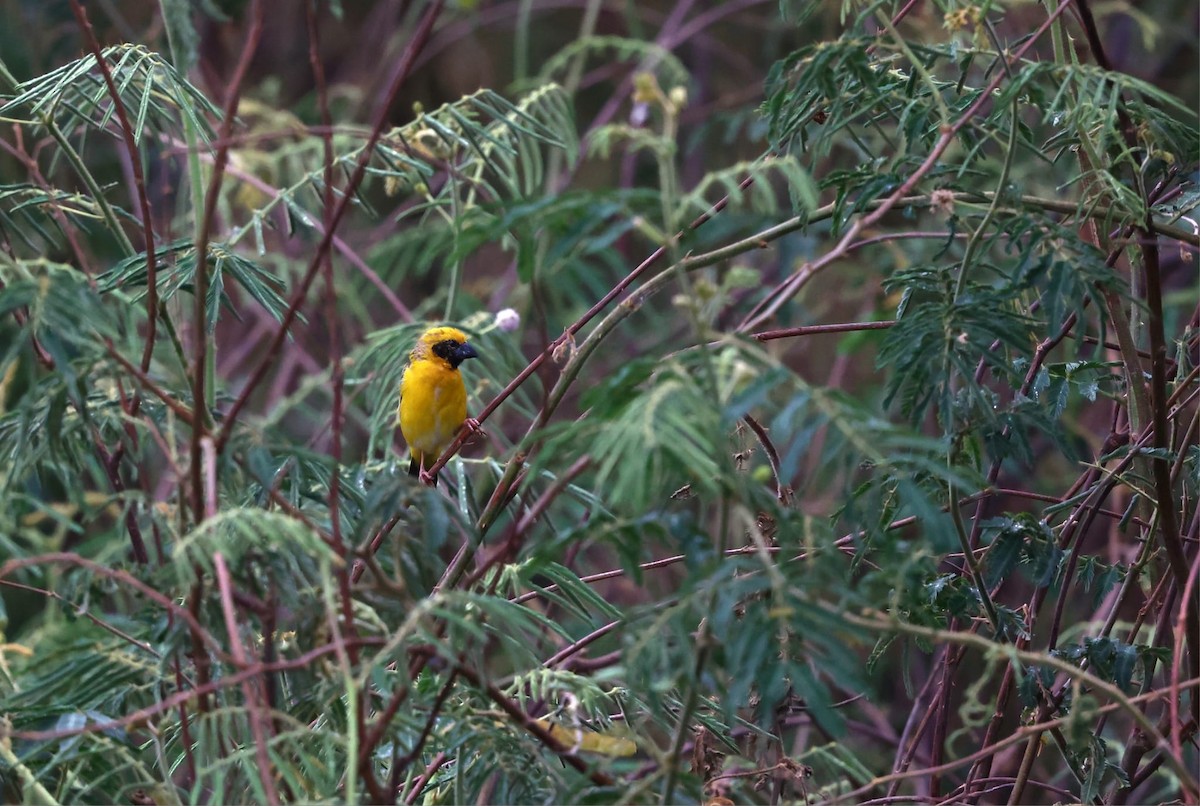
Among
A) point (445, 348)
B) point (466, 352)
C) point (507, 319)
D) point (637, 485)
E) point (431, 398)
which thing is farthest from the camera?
point (431, 398)

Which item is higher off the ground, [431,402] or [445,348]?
[445,348]

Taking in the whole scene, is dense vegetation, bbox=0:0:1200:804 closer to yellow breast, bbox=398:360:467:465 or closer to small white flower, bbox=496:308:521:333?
small white flower, bbox=496:308:521:333

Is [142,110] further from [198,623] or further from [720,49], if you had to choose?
[720,49]

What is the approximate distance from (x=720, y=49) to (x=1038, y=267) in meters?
4.83

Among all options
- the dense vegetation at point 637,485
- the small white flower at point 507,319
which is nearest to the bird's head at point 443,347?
the small white flower at point 507,319

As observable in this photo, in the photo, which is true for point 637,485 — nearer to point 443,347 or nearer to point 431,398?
point 443,347

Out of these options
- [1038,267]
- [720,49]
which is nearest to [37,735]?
[1038,267]

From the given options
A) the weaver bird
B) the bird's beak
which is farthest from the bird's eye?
the bird's beak

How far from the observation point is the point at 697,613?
1276 millimetres

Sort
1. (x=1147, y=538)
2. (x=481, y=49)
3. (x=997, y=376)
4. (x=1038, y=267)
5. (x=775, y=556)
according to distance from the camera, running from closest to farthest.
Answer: (x=1038, y=267)
(x=775, y=556)
(x=997, y=376)
(x=1147, y=538)
(x=481, y=49)

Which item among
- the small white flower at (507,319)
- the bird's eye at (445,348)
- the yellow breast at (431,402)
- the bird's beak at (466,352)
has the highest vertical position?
the small white flower at (507,319)

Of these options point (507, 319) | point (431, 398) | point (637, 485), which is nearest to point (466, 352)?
point (507, 319)

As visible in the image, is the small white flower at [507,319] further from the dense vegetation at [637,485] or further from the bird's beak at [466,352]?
the bird's beak at [466,352]

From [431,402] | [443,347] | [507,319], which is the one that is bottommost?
[431,402]
